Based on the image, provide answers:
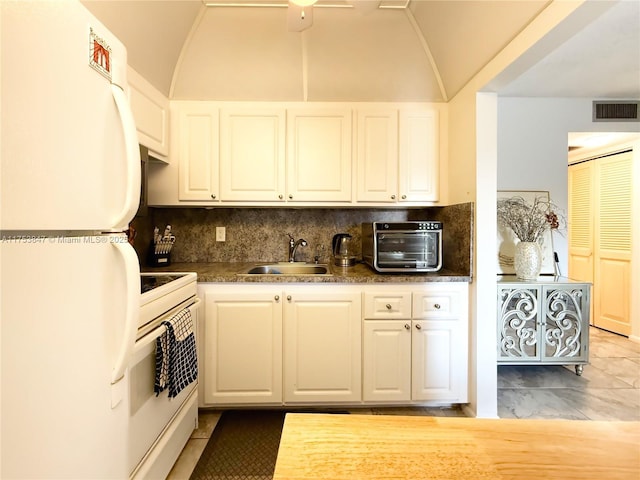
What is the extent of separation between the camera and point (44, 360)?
25.4 inches

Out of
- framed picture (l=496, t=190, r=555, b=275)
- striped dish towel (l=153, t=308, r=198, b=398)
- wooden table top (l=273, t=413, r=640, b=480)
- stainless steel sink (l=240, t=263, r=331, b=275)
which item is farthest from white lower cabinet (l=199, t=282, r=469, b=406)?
wooden table top (l=273, t=413, r=640, b=480)

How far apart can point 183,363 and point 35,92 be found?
4.05 ft

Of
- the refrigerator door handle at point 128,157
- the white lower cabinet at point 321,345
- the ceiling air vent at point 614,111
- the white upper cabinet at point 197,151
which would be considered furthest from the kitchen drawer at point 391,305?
the ceiling air vent at point 614,111

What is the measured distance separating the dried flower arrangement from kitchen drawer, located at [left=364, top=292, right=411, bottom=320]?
1485 mm

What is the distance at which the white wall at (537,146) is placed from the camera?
2963 millimetres

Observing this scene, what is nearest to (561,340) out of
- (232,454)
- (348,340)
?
(348,340)

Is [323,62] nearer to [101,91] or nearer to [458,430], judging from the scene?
[101,91]

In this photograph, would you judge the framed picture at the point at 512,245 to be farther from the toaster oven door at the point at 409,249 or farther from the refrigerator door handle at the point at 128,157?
the refrigerator door handle at the point at 128,157

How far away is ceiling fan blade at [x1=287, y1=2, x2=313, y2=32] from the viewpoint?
1449 millimetres

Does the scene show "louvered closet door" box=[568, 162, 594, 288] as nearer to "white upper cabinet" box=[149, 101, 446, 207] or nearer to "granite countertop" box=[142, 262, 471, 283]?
"white upper cabinet" box=[149, 101, 446, 207]

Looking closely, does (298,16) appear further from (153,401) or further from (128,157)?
(153,401)

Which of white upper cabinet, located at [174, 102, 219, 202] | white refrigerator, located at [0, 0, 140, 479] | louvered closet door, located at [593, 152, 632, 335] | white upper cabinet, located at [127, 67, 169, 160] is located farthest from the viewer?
louvered closet door, located at [593, 152, 632, 335]

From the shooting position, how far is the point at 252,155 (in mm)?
2303

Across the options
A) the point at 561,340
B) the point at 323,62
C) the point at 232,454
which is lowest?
the point at 232,454
